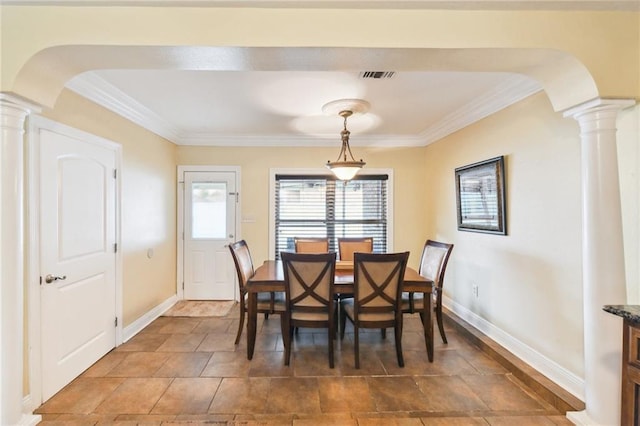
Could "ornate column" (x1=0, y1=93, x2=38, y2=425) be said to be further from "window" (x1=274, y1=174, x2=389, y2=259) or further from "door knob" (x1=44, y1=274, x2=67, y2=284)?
"window" (x1=274, y1=174, x2=389, y2=259)

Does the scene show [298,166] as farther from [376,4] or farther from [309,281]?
[376,4]

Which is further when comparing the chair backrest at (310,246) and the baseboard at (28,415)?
the chair backrest at (310,246)

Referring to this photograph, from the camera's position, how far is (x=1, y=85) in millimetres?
1593

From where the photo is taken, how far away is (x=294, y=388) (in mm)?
2244

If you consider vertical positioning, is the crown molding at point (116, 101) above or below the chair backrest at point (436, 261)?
above

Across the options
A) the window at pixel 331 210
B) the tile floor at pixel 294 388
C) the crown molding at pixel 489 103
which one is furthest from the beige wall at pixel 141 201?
the crown molding at pixel 489 103

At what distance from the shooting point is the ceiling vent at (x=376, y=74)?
2320 mm

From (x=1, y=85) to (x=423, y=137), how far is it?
4.30m

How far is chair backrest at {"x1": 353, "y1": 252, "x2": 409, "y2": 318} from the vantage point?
8.07 feet

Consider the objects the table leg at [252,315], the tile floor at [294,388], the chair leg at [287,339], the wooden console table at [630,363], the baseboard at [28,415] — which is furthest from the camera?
the table leg at [252,315]

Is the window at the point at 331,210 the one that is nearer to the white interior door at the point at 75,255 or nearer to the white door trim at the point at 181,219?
the white door trim at the point at 181,219

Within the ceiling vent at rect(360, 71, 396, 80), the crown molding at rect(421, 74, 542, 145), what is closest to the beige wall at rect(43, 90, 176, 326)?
the ceiling vent at rect(360, 71, 396, 80)

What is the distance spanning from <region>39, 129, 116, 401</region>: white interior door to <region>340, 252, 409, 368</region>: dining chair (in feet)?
7.42

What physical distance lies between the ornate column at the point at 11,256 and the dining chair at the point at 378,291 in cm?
220
